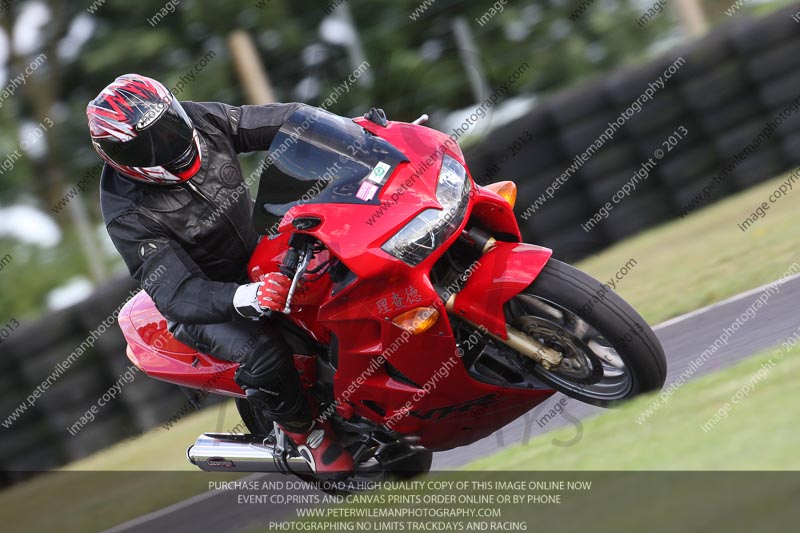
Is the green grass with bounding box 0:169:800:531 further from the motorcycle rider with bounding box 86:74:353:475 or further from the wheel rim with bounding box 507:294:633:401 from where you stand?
the motorcycle rider with bounding box 86:74:353:475

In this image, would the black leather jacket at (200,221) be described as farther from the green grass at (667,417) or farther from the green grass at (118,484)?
the green grass at (667,417)

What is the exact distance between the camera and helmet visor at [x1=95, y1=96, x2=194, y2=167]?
4.20 m

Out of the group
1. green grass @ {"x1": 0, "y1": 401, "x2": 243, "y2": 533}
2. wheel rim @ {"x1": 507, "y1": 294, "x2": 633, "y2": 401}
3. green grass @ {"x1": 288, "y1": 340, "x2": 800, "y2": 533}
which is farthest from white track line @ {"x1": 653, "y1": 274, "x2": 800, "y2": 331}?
green grass @ {"x1": 0, "y1": 401, "x2": 243, "y2": 533}

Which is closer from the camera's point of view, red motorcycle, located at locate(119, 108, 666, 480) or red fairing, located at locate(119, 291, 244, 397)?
red motorcycle, located at locate(119, 108, 666, 480)

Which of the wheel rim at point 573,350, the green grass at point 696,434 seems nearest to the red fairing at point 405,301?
the wheel rim at point 573,350

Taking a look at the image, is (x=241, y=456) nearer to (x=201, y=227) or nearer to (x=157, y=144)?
(x=201, y=227)

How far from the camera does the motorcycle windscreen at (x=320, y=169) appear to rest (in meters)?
3.96

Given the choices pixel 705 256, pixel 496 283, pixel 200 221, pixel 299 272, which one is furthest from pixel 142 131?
pixel 705 256

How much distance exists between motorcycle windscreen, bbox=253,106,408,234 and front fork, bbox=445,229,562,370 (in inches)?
19.2

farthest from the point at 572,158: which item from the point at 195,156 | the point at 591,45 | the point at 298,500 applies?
the point at 195,156

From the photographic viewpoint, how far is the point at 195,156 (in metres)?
4.44

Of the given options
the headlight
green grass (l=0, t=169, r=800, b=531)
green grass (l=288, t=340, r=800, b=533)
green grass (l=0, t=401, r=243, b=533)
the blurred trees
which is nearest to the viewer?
green grass (l=288, t=340, r=800, b=533)

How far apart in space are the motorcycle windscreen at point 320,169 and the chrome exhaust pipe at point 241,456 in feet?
4.69

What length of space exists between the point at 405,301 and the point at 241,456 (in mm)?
1652
